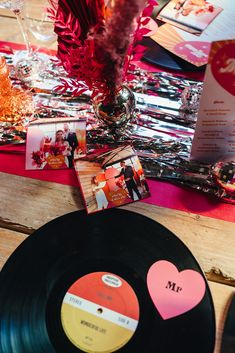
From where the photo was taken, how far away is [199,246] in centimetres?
63

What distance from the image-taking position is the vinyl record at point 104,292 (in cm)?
52

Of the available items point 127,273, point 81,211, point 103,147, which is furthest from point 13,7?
point 127,273

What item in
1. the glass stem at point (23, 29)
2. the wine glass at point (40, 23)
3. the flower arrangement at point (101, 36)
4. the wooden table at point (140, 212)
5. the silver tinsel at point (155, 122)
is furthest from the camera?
the wine glass at point (40, 23)

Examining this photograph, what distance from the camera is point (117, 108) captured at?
29.1 inches

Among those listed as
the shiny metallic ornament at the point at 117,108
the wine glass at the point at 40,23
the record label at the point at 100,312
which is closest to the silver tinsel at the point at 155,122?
the shiny metallic ornament at the point at 117,108

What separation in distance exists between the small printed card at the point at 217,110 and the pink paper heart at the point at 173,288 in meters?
0.23

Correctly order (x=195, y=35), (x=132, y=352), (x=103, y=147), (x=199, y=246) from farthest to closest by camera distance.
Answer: (x=195, y=35) → (x=103, y=147) → (x=199, y=246) → (x=132, y=352)

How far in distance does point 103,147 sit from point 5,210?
0.23 meters

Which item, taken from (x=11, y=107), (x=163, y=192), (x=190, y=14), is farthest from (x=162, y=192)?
(x=190, y=14)

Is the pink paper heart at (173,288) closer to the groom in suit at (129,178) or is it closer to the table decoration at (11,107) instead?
the groom in suit at (129,178)

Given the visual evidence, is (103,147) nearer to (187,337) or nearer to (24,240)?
(24,240)

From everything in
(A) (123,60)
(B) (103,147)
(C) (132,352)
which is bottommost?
(C) (132,352)

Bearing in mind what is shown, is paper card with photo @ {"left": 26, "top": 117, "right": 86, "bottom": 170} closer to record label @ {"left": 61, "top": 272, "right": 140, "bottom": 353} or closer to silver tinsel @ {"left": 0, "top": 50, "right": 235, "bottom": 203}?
silver tinsel @ {"left": 0, "top": 50, "right": 235, "bottom": 203}

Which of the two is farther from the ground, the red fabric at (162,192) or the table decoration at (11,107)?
the table decoration at (11,107)
